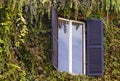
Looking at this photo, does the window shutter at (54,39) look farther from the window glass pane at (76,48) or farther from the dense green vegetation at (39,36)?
the window glass pane at (76,48)

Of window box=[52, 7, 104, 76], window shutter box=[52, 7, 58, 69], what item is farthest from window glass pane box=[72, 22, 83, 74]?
window shutter box=[52, 7, 58, 69]

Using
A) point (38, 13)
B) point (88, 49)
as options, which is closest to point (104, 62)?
point (88, 49)

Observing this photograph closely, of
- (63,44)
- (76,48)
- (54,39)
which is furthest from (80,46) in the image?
(54,39)

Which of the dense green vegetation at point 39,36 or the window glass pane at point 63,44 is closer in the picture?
the dense green vegetation at point 39,36

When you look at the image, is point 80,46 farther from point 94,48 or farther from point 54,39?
point 54,39

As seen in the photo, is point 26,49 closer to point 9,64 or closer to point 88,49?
point 9,64

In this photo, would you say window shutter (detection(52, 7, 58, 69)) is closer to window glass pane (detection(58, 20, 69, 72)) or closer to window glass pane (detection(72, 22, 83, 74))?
window glass pane (detection(58, 20, 69, 72))

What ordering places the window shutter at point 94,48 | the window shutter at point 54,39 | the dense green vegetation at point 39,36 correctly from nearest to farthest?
the dense green vegetation at point 39,36 → the window shutter at point 54,39 → the window shutter at point 94,48

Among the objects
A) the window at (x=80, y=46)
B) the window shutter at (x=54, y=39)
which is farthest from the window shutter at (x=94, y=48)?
Answer: the window shutter at (x=54, y=39)
